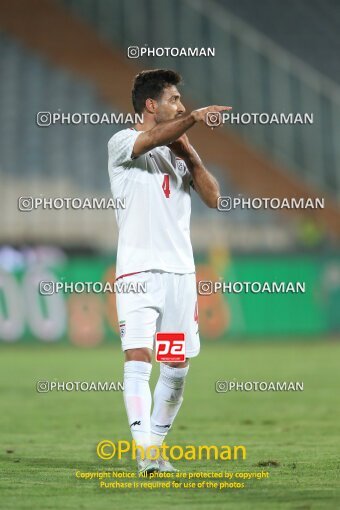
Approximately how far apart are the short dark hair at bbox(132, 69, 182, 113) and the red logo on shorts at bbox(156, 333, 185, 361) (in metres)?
1.10

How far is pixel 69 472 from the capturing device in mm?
5391

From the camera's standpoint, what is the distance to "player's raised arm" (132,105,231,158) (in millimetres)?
4934

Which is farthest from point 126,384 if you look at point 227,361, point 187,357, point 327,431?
point 227,361

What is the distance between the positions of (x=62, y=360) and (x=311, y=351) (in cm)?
338

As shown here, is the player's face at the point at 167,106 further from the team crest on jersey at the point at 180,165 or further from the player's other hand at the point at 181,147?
the team crest on jersey at the point at 180,165

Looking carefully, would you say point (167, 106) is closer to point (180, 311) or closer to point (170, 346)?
point (180, 311)

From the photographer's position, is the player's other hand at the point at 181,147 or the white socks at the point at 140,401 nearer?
the white socks at the point at 140,401

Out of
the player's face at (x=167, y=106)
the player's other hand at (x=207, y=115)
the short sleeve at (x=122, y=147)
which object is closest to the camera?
the player's other hand at (x=207, y=115)

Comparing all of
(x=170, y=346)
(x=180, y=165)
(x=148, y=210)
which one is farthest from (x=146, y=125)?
(x=170, y=346)

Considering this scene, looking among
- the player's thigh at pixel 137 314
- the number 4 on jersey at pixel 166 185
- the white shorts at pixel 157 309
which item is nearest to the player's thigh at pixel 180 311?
the white shorts at pixel 157 309

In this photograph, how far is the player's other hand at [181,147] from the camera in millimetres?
5297

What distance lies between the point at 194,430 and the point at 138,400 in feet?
7.75

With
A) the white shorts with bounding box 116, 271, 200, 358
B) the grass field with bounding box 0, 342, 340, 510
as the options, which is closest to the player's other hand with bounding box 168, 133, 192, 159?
the white shorts with bounding box 116, 271, 200, 358

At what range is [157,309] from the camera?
5.33 metres
